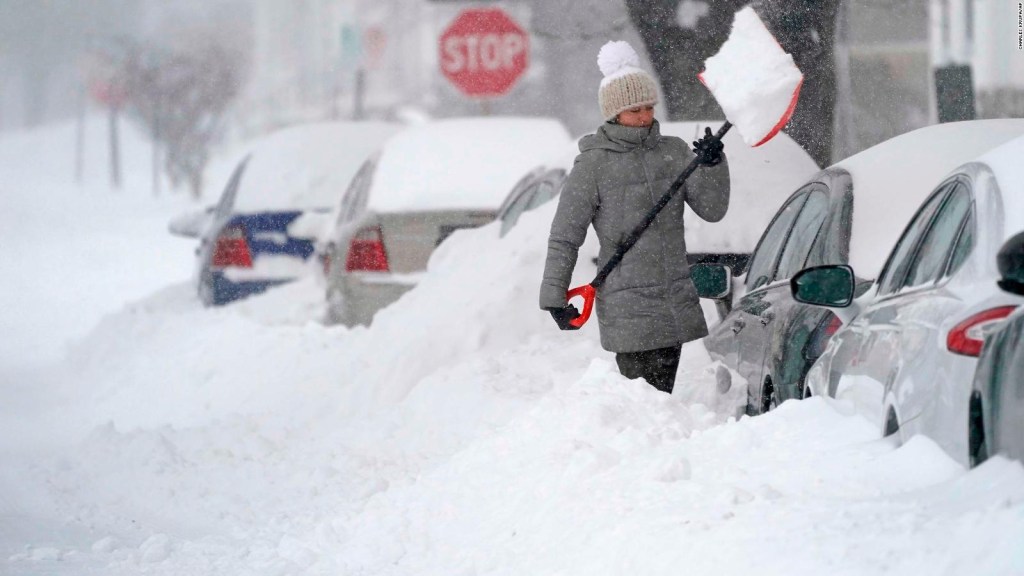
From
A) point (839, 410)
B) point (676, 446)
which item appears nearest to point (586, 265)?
point (676, 446)

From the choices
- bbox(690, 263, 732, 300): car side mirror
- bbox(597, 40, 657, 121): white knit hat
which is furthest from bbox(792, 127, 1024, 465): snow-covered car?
bbox(597, 40, 657, 121): white knit hat

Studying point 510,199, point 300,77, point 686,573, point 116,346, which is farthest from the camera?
point 300,77

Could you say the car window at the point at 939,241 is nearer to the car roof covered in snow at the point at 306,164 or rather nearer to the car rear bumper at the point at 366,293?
the car rear bumper at the point at 366,293

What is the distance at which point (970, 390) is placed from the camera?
3418mm

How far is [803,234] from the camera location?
588 cm

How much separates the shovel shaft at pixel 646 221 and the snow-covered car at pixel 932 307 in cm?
111

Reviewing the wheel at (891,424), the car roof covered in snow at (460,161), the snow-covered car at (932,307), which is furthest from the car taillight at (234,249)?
the wheel at (891,424)

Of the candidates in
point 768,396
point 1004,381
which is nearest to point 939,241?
point 1004,381

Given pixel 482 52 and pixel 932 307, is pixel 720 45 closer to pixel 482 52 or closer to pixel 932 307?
pixel 482 52

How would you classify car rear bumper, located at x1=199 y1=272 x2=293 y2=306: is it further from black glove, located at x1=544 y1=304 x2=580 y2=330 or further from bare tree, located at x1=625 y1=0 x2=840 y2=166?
black glove, located at x1=544 y1=304 x2=580 y2=330

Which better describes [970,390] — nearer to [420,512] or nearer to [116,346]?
[420,512]

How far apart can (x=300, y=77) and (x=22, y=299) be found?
56905 millimetres

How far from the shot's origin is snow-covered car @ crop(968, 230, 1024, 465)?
3234 mm

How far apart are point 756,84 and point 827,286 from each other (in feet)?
5.02
